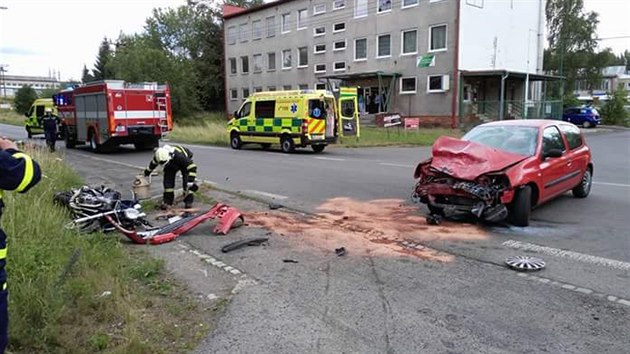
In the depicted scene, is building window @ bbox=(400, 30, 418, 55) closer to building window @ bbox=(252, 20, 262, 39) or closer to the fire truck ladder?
building window @ bbox=(252, 20, 262, 39)

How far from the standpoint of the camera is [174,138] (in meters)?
29.4

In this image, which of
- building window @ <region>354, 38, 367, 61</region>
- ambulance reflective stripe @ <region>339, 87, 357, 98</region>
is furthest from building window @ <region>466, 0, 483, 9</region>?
ambulance reflective stripe @ <region>339, 87, 357, 98</region>

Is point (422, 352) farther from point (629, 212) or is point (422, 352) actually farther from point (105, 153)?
point (105, 153)

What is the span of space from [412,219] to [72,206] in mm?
4806

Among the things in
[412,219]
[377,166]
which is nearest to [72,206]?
[412,219]

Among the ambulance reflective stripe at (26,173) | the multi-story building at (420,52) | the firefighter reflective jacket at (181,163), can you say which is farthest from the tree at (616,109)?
the ambulance reflective stripe at (26,173)

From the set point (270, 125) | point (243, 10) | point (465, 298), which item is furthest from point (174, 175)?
point (243, 10)

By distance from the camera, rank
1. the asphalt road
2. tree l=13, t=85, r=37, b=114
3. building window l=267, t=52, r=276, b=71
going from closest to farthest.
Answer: the asphalt road, building window l=267, t=52, r=276, b=71, tree l=13, t=85, r=37, b=114

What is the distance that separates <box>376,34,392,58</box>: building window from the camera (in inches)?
1411

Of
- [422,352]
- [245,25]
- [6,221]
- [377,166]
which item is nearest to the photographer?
[422,352]

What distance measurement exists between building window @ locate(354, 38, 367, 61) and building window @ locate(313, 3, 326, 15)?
452 cm

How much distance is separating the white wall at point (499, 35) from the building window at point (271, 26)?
19.1 metres

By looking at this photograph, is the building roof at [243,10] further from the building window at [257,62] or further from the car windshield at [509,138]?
the car windshield at [509,138]

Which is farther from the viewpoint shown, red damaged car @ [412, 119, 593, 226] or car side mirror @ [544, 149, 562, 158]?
car side mirror @ [544, 149, 562, 158]
